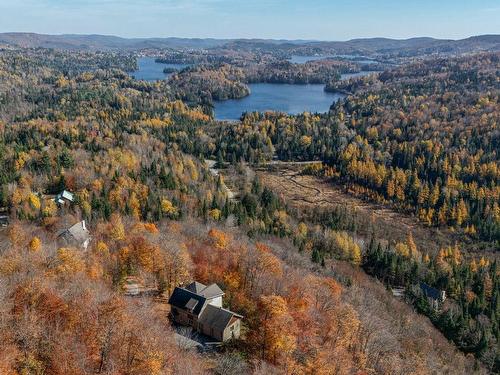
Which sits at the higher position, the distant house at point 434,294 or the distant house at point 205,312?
the distant house at point 205,312

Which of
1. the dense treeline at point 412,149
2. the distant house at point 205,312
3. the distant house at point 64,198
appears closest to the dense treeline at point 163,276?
the distant house at point 64,198

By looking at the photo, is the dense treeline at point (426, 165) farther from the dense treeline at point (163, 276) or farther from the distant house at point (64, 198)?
the distant house at point (64, 198)

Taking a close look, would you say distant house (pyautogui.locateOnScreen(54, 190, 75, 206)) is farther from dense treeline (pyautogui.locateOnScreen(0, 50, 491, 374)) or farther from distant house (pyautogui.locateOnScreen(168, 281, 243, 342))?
Result: distant house (pyautogui.locateOnScreen(168, 281, 243, 342))

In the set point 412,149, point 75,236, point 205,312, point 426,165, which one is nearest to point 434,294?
point 205,312

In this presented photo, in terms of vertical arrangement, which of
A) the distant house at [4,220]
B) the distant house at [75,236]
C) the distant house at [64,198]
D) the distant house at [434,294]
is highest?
the distant house at [75,236]

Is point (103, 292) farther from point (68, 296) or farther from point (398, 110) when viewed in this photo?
point (398, 110)

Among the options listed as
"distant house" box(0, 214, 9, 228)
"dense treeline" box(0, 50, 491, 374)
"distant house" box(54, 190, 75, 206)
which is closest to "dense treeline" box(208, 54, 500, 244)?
"dense treeline" box(0, 50, 491, 374)

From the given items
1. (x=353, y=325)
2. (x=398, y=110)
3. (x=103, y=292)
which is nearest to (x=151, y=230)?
(x=103, y=292)
